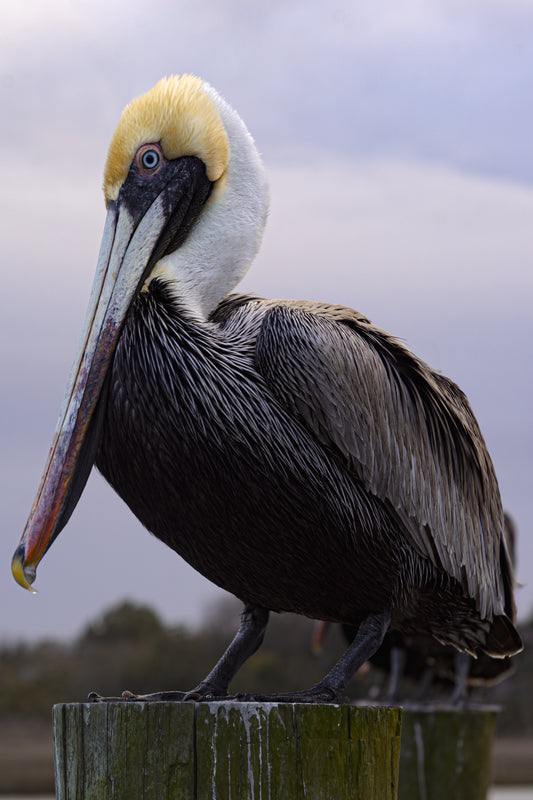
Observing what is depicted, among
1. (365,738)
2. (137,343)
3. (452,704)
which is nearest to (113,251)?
(137,343)

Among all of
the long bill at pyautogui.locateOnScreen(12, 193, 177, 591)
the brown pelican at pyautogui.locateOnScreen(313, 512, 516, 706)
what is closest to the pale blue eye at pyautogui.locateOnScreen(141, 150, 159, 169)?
the long bill at pyautogui.locateOnScreen(12, 193, 177, 591)

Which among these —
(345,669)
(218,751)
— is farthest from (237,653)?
(218,751)

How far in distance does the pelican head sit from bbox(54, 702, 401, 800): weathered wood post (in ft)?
3.35

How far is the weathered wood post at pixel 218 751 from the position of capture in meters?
2.58

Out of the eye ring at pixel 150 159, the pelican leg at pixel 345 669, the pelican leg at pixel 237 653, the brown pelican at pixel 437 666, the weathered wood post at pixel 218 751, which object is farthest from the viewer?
the brown pelican at pixel 437 666

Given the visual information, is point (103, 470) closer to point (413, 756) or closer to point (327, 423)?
point (327, 423)

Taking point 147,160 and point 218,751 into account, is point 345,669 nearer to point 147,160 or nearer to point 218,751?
point 218,751

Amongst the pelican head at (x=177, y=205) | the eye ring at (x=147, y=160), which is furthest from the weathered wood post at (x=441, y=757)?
the eye ring at (x=147, y=160)

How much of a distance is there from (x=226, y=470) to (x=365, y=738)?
78 cm

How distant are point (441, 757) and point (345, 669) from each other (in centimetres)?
364

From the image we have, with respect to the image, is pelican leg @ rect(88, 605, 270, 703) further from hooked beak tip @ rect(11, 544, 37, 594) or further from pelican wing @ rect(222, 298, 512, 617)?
pelican wing @ rect(222, 298, 512, 617)

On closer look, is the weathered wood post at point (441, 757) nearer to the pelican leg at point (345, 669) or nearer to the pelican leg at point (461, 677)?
the pelican leg at point (461, 677)

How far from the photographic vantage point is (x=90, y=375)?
119 inches

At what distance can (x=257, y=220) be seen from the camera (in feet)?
11.1
